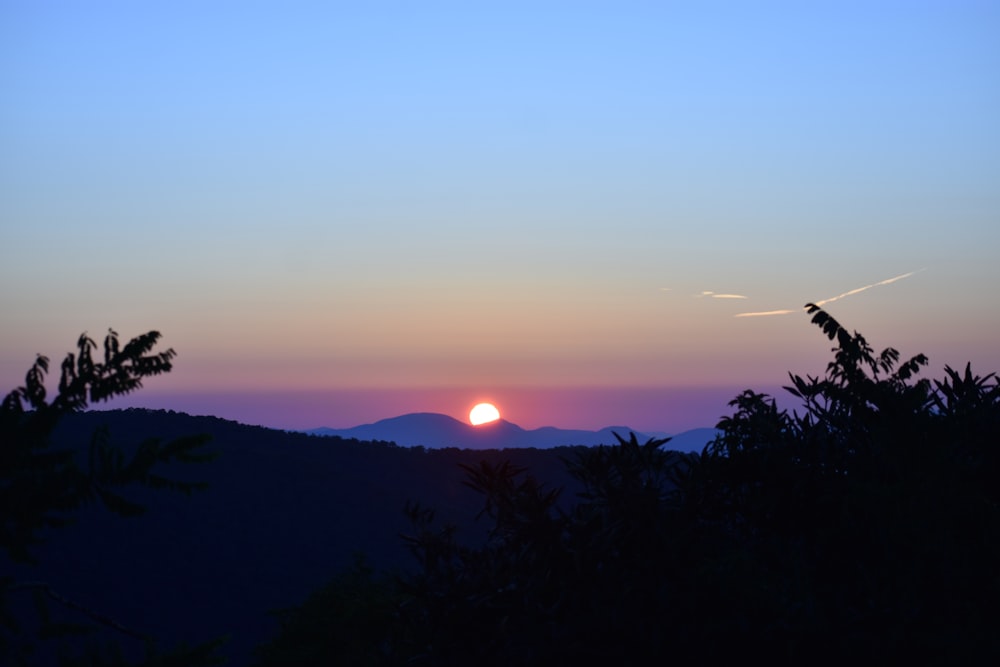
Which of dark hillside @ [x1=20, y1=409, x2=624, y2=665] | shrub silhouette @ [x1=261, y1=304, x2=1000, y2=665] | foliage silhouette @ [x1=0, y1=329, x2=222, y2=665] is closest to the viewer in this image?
foliage silhouette @ [x1=0, y1=329, x2=222, y2=665]

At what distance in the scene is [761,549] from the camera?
13.6ft

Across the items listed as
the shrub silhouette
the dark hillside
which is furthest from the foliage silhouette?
the dark hillside

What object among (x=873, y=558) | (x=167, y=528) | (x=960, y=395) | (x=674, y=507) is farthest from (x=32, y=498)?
(x=167, y=528)

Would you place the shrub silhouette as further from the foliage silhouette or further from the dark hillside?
the dark hillside

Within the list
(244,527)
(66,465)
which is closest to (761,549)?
(66,465)

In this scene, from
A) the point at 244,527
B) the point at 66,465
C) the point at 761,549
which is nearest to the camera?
the point at 66,465

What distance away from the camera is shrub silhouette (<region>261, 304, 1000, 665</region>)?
3504 millimetres

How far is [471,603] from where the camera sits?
427cm

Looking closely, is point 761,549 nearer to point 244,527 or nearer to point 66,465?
point 66,465

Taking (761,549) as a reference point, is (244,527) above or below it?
below

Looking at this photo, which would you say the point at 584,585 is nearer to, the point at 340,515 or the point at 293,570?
the point at 293,570

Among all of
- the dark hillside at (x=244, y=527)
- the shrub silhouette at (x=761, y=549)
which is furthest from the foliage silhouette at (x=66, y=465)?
the dark hillside at (x=244, y=527)

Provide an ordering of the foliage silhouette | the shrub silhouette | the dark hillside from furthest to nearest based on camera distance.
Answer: the dark hillside
the shrub silhouette
the foliage silhouette

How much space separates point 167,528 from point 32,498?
26470mm
